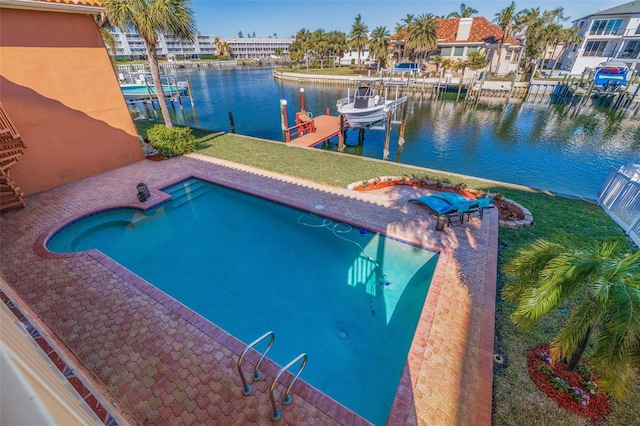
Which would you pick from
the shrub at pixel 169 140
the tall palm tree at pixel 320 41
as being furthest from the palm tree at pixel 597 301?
the tall palm tree at pixel 320 41

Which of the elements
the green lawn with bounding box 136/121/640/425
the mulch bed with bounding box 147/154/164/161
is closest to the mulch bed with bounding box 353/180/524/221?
the green lawn with bounding box 136/121/640/425

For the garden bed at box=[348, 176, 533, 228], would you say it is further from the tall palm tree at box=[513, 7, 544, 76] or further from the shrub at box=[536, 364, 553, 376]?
the tall palm tree at box=[513, 7, 544, 76]

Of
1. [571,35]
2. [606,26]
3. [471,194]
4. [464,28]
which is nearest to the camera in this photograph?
[471,194]

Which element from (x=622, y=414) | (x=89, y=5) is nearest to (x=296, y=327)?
(x=622, y=414)

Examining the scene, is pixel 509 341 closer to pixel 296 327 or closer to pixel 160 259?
pixel 296 327

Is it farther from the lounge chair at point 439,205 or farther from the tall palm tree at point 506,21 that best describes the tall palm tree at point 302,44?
the lounge chair at point 439,205

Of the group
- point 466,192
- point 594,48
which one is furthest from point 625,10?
point 466,192

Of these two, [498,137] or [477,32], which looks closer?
[498,137]

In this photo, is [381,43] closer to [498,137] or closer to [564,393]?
[498,137]
